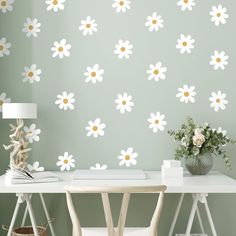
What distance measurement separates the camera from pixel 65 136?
3.28 meters

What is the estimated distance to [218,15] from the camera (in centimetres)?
328

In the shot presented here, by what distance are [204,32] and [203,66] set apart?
9.3 inches

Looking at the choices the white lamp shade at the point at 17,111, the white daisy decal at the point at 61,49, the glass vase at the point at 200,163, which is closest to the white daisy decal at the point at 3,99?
the white lamp shade at the point at 17,111

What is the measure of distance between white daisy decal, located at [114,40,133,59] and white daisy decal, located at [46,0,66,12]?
0.47m

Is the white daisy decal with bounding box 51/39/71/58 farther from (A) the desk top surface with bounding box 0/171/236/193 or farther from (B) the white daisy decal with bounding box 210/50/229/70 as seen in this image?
(B) the white daisy decal with bounding box 210/50/229/70

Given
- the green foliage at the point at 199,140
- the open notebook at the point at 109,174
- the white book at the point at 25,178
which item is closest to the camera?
the white book at the point at 25,178

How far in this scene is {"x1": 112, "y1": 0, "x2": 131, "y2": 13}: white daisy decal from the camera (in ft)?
10.7

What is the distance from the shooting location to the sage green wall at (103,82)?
129 inches

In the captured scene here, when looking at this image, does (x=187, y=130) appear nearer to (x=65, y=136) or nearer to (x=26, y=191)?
(x=65, y=136)

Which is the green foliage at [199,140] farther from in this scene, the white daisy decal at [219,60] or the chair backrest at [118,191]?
the chair backrest at [118,191]

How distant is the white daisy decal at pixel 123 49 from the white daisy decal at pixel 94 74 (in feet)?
0.55

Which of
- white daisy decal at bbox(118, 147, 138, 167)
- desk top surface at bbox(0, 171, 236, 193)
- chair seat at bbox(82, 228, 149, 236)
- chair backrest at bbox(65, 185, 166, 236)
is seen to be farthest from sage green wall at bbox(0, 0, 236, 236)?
chair backrest at bbox(65, 185, 166, 236)

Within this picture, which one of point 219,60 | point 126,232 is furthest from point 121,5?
point 126,232

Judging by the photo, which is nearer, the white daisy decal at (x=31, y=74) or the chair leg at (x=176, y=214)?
the chair leg at (x=176, y=214)
